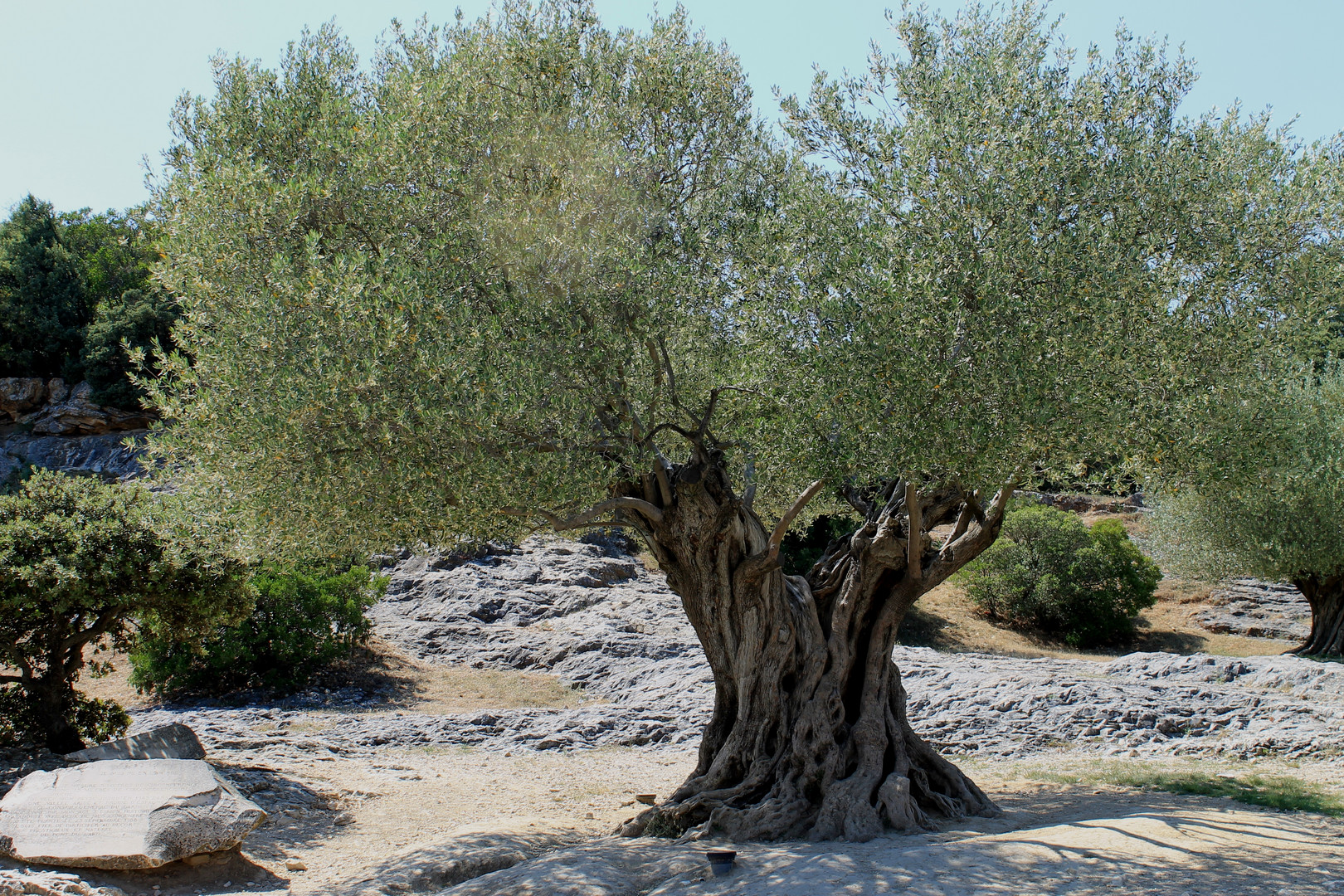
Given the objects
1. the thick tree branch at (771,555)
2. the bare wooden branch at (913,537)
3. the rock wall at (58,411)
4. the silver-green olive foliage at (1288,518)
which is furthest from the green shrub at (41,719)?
the rock wall at (58,411)

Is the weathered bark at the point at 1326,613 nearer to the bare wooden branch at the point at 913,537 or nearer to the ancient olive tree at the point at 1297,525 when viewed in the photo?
the ancient olive tree at the point at 1297,525

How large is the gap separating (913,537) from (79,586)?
1058cm

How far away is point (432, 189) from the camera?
9.47 m

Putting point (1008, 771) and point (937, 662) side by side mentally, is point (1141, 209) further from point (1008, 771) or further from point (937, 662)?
point (937, 662)

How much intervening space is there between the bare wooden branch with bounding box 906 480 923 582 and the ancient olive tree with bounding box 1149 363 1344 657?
399 inches

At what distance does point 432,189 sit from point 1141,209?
7692 mm

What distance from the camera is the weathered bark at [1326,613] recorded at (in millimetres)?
24109

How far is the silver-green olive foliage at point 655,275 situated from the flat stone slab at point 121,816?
2.89 metres

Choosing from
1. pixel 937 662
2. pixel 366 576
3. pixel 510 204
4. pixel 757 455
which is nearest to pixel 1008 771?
pixel 937 662

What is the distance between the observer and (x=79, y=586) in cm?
1113

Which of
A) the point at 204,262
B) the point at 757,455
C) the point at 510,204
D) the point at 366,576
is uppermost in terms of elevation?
the point at 510,204

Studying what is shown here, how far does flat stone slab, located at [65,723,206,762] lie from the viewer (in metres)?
11.1

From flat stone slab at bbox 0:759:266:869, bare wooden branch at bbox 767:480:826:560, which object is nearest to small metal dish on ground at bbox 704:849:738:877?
bare wooden branch at bbox 767:480:826:560

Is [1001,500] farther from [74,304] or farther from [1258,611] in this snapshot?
[74,304]
